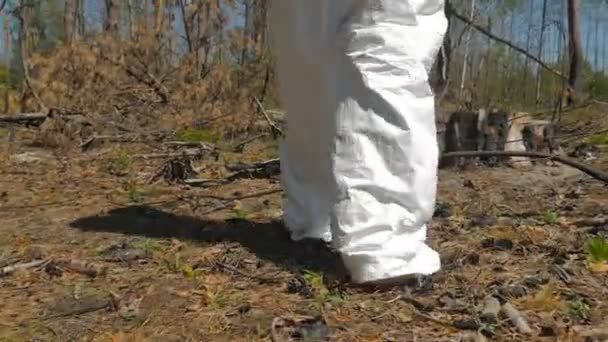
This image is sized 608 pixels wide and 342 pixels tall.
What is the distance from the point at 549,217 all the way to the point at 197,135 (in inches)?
120

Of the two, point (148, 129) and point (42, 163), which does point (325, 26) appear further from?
point (148, 129)

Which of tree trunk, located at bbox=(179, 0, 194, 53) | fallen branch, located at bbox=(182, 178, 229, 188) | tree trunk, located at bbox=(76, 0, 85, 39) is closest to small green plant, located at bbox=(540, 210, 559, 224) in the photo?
fallen branch, located at bbox=(182, 178, 229, 188)

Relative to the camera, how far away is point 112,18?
7289mm

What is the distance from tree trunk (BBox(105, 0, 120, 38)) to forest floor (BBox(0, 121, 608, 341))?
330 cm

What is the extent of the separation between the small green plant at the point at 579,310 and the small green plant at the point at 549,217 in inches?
34.2

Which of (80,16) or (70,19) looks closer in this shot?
(70,19)

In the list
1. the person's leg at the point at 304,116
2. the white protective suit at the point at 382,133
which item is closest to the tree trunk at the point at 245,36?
the person's leg at the point at 304,116

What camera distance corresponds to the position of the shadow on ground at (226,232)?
244 cm

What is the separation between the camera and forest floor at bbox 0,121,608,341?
1918mm

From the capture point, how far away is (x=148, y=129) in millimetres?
5672

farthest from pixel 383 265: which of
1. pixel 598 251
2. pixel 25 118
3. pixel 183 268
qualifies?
pixel 25 118

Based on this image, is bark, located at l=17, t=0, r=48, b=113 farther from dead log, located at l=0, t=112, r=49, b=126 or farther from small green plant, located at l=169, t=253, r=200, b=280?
small green plant, located at l=169, t=253, r=200, b=280

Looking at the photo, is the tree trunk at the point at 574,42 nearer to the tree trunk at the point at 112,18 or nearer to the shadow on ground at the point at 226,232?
the tree trunk at the point at 112,18

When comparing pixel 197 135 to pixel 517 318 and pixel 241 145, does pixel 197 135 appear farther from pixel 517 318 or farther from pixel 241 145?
pixel 517 318
